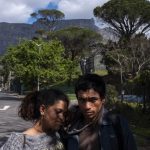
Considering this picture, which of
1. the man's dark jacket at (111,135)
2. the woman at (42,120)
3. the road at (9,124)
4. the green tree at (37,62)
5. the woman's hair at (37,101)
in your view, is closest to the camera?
the man's dark jacket at (111,135)

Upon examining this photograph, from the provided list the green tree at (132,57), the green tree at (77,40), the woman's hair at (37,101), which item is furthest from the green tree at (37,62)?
the woman's hair at (37,101)

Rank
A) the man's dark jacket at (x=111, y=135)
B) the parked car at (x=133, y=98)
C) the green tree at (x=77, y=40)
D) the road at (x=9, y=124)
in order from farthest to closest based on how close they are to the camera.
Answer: the green tree at (x=77, y=40), the parked car at (x=133, y=98), the road at (x=9, y=124), the man's dark jacket at (x=111, y=135)

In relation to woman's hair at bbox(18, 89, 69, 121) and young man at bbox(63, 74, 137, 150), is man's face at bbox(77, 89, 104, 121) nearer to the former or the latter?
young man at bbox(63, 74, 137, 150)

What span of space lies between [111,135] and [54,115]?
38 centimetres

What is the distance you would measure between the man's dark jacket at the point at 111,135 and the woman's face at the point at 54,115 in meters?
0.11

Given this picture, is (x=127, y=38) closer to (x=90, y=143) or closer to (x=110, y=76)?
(x=110, y=76)

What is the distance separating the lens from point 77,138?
317 cm

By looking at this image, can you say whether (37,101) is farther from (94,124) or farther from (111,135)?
(111,135)

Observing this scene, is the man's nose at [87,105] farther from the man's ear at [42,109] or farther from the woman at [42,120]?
the man's ear at [42,109]

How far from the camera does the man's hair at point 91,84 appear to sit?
323 cm

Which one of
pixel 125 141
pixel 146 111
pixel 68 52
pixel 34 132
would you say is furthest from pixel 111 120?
pixel 68 52

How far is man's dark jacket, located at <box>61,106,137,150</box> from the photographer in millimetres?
3105

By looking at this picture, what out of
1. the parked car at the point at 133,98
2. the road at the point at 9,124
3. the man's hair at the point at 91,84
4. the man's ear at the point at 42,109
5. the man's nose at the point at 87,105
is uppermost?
the man's hair at the point at 91,84

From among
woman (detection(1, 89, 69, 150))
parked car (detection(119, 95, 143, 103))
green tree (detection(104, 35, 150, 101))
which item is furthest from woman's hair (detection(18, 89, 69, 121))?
green tree (detection(104, 35, 150, 101))
